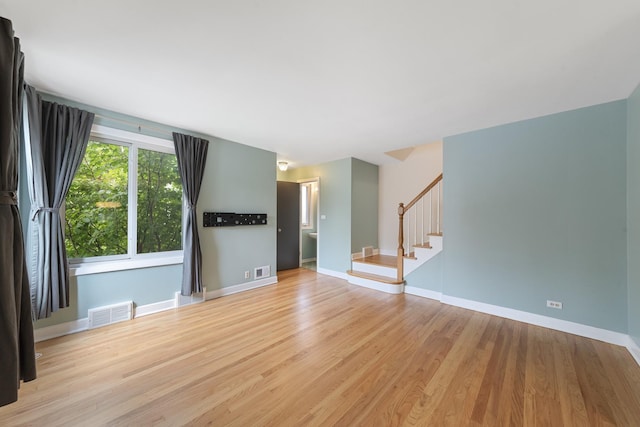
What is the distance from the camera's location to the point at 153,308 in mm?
3127

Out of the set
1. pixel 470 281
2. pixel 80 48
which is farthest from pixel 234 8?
pixel 470 281

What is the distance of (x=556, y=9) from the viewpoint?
1.40 metres

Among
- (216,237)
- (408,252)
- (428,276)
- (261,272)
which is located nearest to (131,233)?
(216,237)

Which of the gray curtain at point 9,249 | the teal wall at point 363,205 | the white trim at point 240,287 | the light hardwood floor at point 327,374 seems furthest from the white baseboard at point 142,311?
the teal wall at point 363,205

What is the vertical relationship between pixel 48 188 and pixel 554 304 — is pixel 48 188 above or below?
above

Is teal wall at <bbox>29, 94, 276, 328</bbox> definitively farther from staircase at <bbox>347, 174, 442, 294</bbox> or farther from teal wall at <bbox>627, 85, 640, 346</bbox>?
teal wall at <bbox>627, 85, 640, 346</bbox>

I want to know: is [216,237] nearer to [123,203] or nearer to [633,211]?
[123,203]

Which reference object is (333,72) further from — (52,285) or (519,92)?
(52,285)

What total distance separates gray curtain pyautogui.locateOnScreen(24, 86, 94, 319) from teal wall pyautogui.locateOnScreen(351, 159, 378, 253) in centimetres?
410

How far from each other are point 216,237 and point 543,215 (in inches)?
175

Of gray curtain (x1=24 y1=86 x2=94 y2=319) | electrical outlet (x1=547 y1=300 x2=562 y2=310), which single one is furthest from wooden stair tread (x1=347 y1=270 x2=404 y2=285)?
gray curtain (x1=24 y1=86 x2=94 y2=319)

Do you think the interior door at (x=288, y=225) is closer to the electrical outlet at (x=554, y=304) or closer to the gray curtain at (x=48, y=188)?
the gray curtain at (x=48, y=188)

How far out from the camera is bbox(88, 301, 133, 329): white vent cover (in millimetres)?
2691

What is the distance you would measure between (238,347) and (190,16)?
8.80 ft
